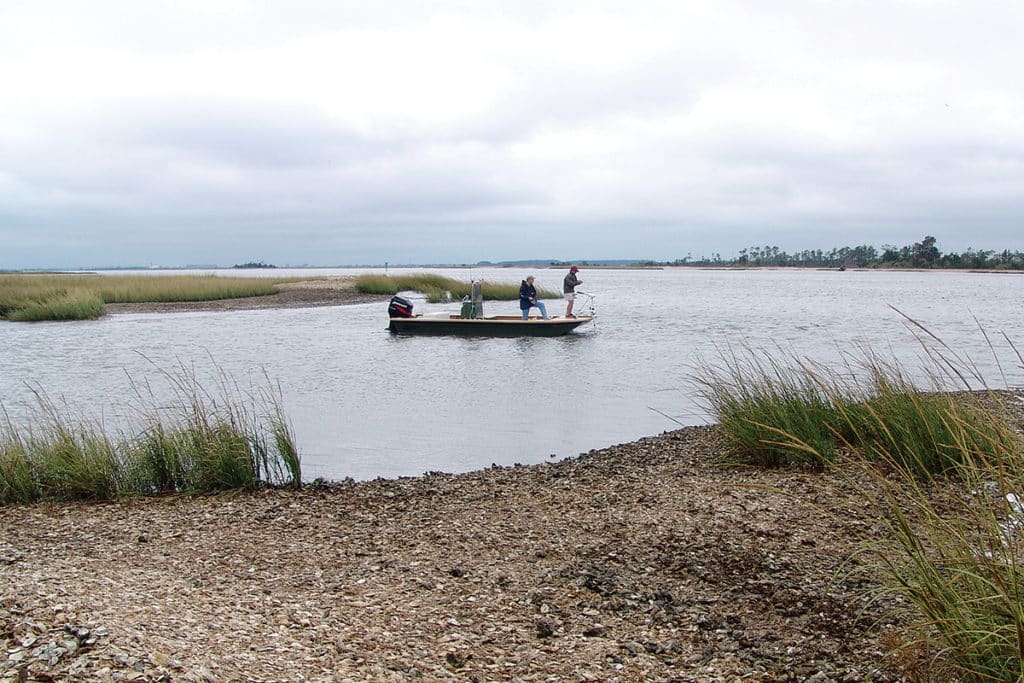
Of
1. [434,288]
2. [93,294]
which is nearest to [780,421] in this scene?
[93,294]

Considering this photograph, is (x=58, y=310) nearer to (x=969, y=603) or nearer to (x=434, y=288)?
(x=434, y=288)

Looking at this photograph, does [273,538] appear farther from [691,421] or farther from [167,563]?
[691,421]

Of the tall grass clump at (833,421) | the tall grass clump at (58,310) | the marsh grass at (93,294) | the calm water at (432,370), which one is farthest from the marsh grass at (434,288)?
Result: the tall grass clump at (833,421)

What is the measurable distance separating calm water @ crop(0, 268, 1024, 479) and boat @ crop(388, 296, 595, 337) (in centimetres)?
35

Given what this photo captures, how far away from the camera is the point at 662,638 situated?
4.46m

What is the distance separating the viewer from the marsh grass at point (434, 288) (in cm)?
4962

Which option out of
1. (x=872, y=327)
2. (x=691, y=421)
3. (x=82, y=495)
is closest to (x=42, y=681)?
(x=82, y=495)

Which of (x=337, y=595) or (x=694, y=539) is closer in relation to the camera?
(x=337, y=595)

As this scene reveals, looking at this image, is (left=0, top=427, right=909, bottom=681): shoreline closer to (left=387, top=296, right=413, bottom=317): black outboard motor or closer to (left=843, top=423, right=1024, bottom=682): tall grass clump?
(left=843, top=423, right=1024, bottom=682): tall grass clump

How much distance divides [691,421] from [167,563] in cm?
881

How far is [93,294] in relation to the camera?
4166 centimetres

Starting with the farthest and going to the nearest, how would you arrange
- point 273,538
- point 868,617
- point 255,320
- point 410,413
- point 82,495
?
point 255,320 → point 410,413 → point 82,495 → point 273,538 → point 868,617

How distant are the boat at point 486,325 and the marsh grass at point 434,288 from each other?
737 inches

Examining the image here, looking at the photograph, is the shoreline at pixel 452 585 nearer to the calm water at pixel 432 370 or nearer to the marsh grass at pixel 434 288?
the calm water at pixel 432 370
